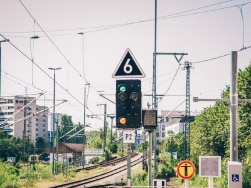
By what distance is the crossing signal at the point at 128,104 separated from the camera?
29.9 ft

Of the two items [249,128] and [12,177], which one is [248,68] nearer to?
[249,128]

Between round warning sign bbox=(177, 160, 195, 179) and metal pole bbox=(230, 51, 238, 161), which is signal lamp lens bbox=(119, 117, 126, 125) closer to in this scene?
round warning sign bbox=(177, 160, 195, 179)

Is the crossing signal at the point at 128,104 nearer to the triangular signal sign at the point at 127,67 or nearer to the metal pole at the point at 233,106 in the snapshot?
the triangular signal sign at the point at 127,67

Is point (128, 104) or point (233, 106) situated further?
point (233, 106)

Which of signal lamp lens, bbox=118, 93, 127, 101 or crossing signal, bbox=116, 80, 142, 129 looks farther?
signal lamp lens, bbox=118, 93, 127, 101

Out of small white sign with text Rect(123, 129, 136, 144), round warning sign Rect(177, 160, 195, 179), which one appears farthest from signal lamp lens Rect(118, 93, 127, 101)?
round warning sign Rect(177, 160, 195, 179)

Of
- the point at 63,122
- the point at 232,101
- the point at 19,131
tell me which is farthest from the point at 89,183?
the point at 19,131

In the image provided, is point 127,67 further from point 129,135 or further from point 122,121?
point 129,135

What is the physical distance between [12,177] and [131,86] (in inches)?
962

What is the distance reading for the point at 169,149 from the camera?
242 ft

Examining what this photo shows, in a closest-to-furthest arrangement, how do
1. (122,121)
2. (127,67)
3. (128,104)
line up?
(122,121)
(128,104)
(127,67)

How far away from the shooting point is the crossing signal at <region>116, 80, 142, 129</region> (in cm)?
912

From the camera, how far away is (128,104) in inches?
363

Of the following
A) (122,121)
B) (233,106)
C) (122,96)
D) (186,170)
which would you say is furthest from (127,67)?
(233,106)
